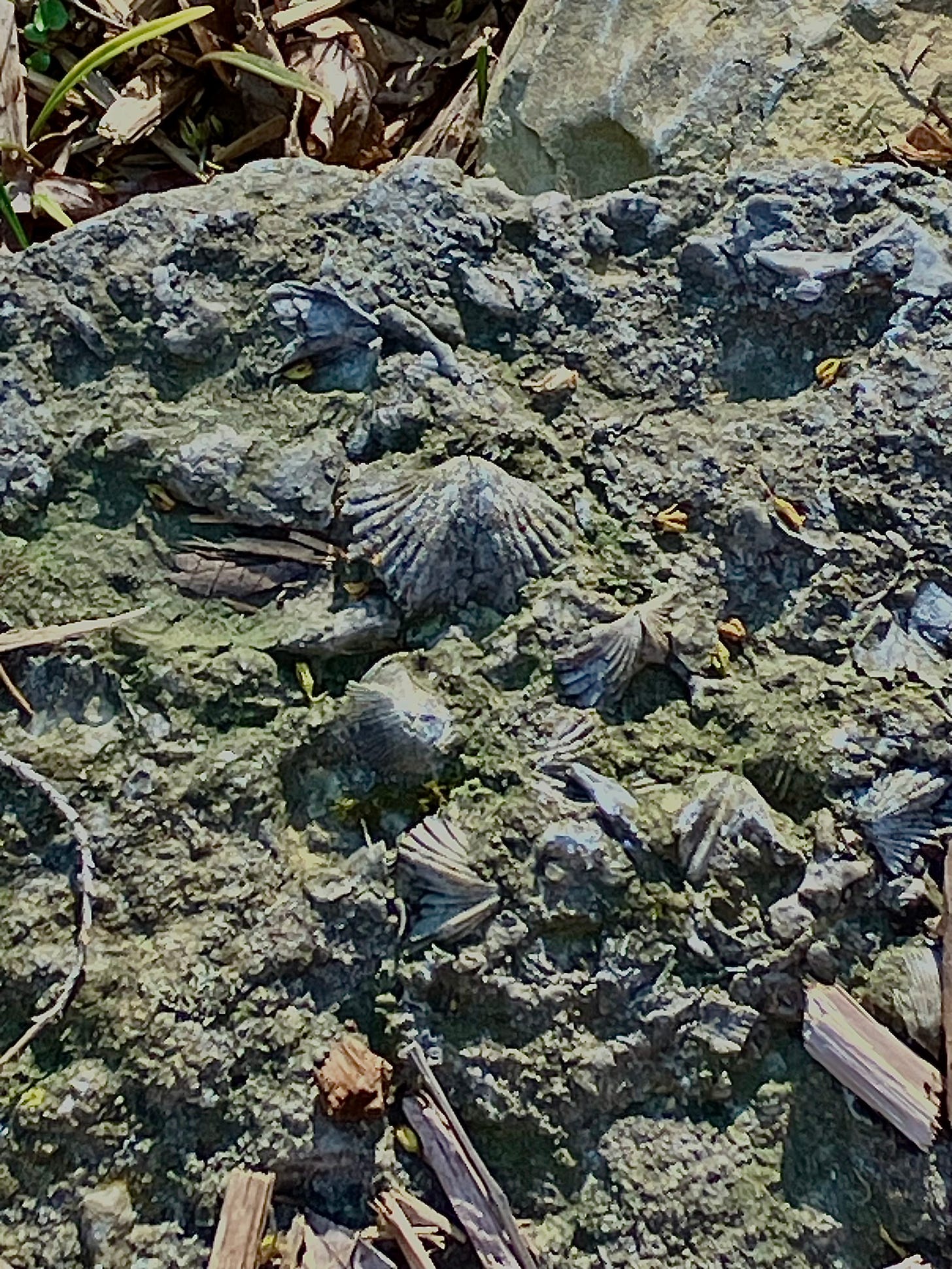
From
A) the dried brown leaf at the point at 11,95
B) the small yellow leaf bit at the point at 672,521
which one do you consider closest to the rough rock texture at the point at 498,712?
the small yellow leaf bit at the point at 672,521

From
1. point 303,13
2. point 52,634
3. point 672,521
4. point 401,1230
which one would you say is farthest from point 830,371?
point 303,13

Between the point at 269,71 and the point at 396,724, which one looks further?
the point at 269,71

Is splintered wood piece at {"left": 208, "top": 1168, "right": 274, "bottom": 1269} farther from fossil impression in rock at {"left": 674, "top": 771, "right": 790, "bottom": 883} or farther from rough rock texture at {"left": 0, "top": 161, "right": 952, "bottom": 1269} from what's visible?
fossil impression in rock at {"left": 674, "top": 771, "right": 790, "bottom": 883}

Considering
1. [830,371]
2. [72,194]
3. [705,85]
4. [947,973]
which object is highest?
[705,85]

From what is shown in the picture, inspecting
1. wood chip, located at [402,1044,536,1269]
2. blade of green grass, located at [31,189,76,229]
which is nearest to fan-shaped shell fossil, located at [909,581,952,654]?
wood chip, located at [402,1044,536,1269]

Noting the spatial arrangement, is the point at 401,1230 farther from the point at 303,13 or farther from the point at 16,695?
the point at 303,13

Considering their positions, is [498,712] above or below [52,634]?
above

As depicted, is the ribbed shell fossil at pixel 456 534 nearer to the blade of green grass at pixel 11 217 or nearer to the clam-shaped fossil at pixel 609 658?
the clam-shaped fossil at pixel 609 658

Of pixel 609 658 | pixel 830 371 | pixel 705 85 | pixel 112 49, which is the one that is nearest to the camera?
pixel 609 658

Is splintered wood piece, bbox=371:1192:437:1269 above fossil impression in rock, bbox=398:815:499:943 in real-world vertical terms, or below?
below
